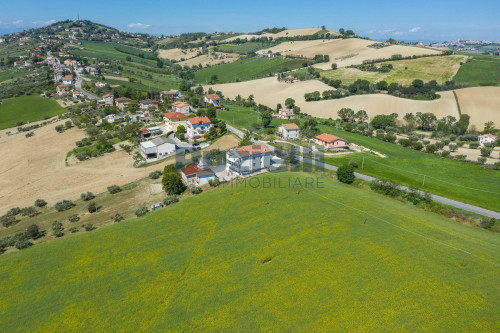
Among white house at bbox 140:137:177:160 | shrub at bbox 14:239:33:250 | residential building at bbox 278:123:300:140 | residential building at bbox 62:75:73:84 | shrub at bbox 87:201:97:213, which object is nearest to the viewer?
shrub at bbox 14:239:33:250

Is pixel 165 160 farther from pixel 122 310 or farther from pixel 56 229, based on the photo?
pixel 122 310

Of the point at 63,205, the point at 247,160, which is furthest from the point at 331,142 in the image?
the point at 63,205

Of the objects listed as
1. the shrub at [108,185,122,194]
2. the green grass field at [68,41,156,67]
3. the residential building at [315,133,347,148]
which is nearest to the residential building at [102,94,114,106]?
the shrub at [108,185,122,194]

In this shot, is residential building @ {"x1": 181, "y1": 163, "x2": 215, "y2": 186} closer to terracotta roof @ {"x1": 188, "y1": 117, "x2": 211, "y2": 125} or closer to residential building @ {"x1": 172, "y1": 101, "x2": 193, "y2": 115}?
terracotta roof @ {"x1": 188, "y1": 117, "x2": 211, "y2": 125}

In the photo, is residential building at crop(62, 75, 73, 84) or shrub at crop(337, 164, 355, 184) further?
residential building at crop(62, 75, 73, 84)

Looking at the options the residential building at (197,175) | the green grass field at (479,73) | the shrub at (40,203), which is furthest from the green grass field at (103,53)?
the green grass field at (479,73)

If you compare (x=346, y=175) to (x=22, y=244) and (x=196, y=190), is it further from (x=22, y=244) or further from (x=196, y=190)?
(x=22, y=244)

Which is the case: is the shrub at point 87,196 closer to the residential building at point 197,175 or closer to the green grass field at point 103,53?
the residential building at point 197,175
